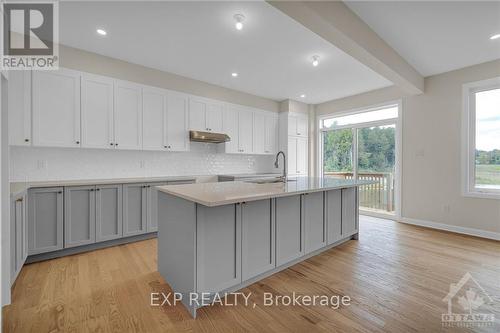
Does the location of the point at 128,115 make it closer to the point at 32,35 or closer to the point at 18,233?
the point at 32,35

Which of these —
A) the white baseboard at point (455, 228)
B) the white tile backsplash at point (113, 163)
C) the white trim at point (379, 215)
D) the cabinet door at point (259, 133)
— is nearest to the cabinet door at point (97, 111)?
the white tile backsplash at point (113, 163)

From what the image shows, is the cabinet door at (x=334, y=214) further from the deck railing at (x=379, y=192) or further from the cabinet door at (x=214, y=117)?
the cabinet door at (x=214, y=117)

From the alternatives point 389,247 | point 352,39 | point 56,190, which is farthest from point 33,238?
point 389,247

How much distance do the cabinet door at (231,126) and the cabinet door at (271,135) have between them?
0.89 meters

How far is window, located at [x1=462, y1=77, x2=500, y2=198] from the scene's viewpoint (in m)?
3.48

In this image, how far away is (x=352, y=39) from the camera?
232 cm

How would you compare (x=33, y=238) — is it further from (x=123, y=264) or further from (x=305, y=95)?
(x=305, y=95)

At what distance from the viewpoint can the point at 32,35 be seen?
2.80 metres

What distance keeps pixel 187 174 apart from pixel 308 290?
307 centimetres

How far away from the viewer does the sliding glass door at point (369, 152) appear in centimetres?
467

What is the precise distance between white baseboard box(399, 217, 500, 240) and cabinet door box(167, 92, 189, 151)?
4415mm


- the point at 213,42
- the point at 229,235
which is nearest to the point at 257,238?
the point at 229,235

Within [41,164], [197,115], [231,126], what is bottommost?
[41,164]

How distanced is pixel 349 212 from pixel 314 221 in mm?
889
